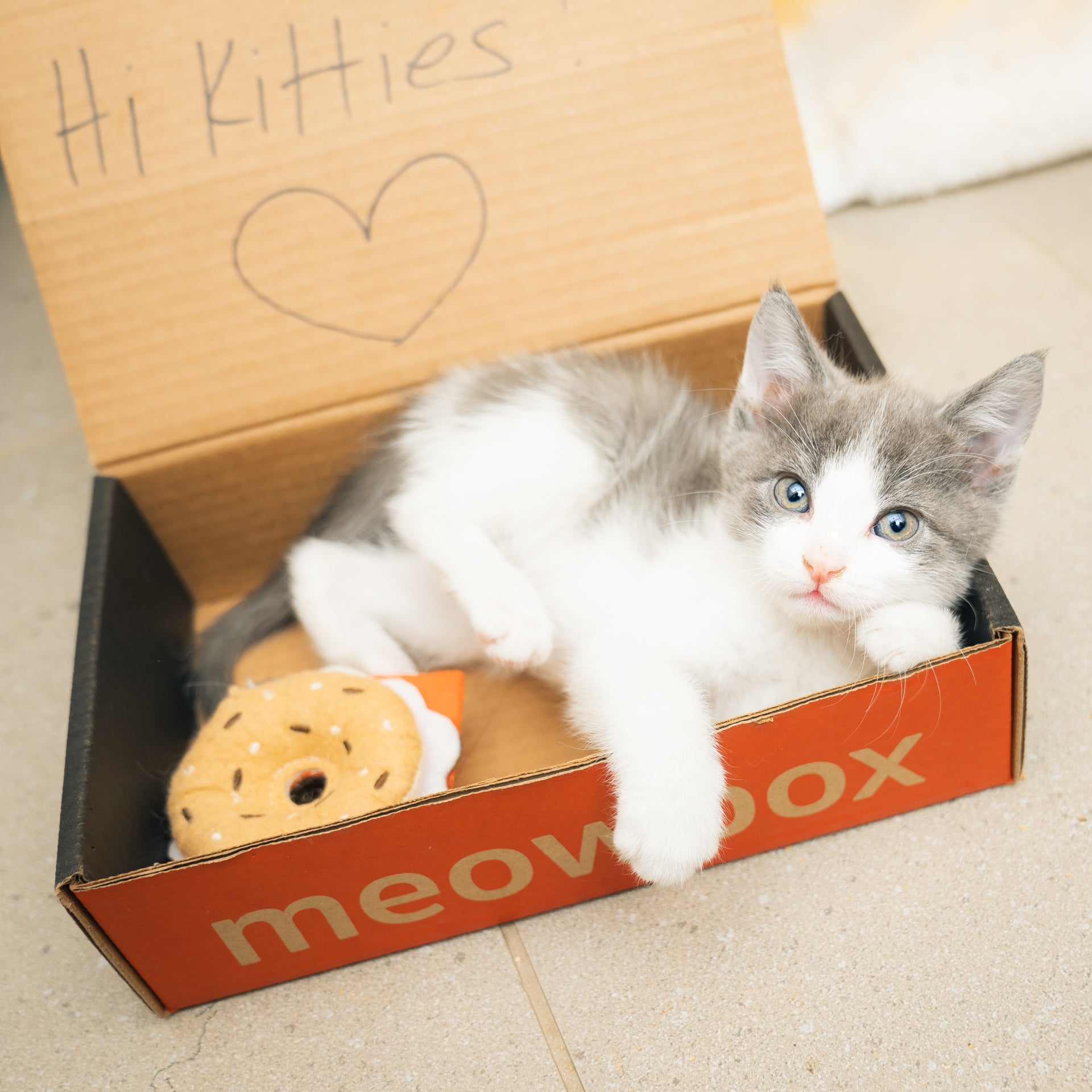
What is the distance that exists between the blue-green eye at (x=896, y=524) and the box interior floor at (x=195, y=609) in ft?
0.32

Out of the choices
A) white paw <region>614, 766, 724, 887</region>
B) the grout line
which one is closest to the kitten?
white paw <region>614, 766, 724, 887</region>

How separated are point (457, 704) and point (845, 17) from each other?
2230 millimetres

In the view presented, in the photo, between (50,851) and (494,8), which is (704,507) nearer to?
(494,8)

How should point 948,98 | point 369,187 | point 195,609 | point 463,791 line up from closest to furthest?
point 463,791 → point 369,187 → point 195,609 → point 948,98

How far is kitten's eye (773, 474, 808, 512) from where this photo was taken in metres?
1.08

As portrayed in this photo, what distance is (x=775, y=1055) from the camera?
96 cm

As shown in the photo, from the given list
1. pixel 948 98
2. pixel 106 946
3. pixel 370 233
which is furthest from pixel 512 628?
pixel 948 98

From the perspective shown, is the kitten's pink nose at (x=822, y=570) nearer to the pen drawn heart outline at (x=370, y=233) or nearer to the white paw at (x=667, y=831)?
the white paw at (x=667, y=831)

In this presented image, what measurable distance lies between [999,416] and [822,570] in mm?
275

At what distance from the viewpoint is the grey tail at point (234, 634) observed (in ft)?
4.57

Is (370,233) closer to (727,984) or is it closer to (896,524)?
(896,524)

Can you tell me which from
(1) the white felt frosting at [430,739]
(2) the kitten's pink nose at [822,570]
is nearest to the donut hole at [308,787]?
(1) the white felt frosting at [430,739]

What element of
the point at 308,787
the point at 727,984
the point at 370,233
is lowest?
the point at 727,984

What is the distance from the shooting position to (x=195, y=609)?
5.28 ft
